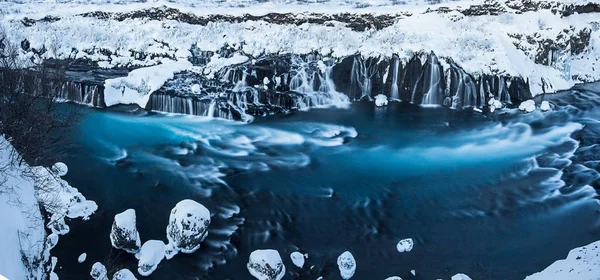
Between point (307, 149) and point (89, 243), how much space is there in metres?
9.38

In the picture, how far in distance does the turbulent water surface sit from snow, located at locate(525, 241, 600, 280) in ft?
1.03

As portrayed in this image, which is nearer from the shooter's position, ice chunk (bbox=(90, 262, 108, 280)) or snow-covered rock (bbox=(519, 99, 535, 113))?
ice chunk (bbox=(90, 262, 108, 280))

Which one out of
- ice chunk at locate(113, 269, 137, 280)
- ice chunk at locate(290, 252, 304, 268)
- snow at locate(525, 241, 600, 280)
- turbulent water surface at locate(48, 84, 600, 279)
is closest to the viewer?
snow at locate(525, 241, 600, 280)

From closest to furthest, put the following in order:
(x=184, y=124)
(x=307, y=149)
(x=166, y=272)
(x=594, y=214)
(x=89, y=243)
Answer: (x=166, y=272) < (x=89, y=243) < (x=594, y=214) < (x=307, y=149) < (x=184, y=124)

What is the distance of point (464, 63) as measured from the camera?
84.1 feet

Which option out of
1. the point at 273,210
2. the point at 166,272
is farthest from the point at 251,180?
the point at 166,272

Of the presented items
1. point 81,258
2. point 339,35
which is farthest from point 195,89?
point 81,258

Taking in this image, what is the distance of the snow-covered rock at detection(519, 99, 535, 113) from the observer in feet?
82.4

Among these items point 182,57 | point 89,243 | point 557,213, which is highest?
point 182,57

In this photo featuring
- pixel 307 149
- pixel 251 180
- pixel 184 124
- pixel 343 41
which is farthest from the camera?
pixel 343 41

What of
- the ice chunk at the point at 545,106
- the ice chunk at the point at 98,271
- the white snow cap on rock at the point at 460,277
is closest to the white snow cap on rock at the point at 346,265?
the white snow cap on rock at the point at 460,277

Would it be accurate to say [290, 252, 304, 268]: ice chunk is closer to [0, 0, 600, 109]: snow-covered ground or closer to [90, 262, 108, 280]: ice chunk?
[90, 262, 108, 280]: ice chunk

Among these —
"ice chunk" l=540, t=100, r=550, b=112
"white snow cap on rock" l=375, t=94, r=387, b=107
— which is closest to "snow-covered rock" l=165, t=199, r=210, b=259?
"white snow cap on rock" l=375, t=94, r=387, b=107

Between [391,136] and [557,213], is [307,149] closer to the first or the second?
[391,136]
